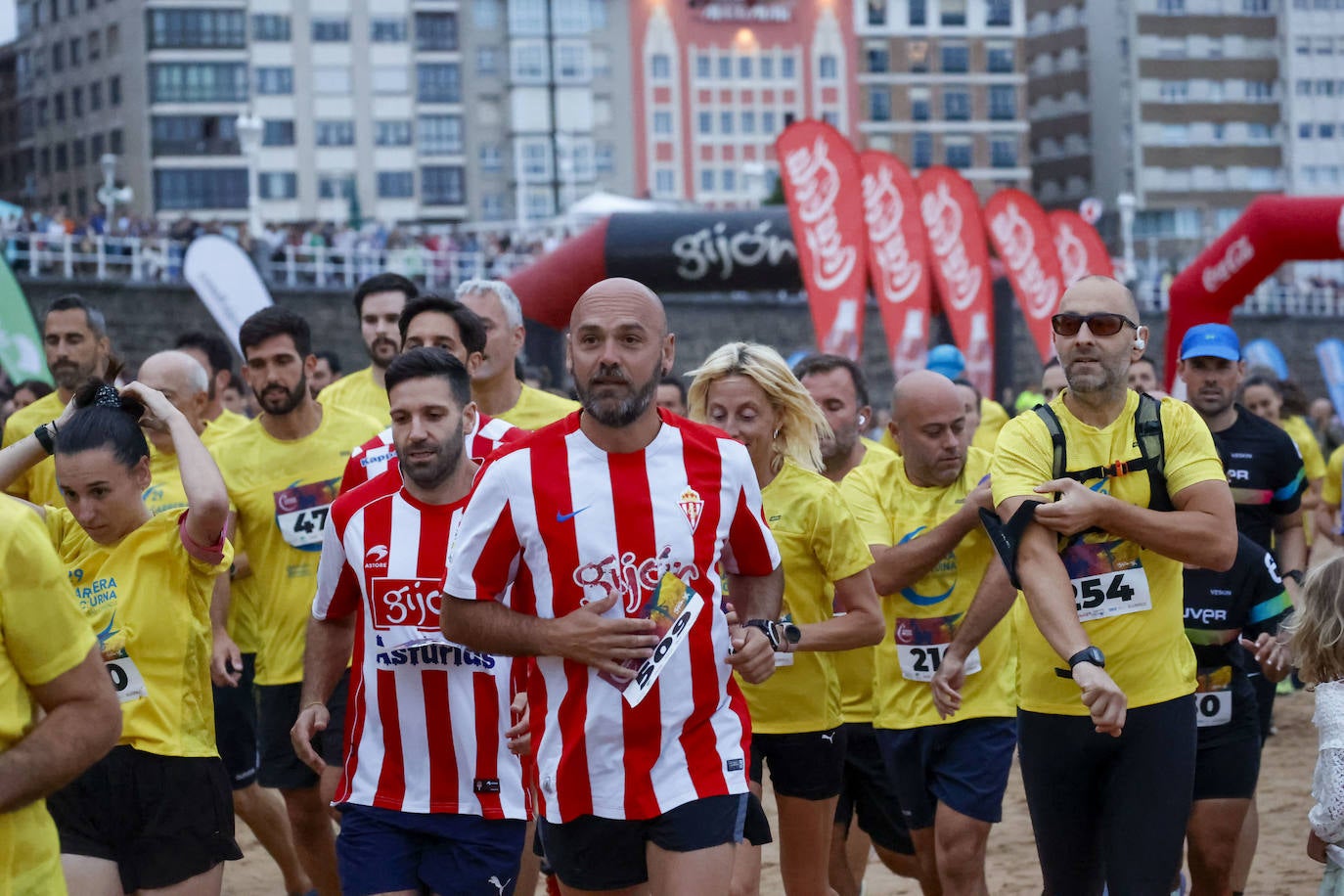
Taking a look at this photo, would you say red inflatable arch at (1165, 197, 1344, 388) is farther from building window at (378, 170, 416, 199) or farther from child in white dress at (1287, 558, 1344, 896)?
building window at (378, 170, 416, 199)

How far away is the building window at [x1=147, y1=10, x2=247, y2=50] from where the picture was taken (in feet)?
229

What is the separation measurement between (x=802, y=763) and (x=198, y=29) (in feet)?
231

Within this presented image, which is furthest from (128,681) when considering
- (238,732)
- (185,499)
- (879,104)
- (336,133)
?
(879,104)

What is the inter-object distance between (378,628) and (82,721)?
1.79 m

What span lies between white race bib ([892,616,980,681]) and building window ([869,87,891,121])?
7990 centimetres

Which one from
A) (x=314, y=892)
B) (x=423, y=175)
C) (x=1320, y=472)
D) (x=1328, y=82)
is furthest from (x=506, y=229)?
(x=314, y=892)

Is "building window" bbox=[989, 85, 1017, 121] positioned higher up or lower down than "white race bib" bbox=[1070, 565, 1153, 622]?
higher up

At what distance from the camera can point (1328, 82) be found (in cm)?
8306

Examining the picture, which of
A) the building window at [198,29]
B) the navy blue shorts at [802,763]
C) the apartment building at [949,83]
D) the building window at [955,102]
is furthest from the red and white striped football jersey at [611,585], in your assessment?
the building window at [955,102]

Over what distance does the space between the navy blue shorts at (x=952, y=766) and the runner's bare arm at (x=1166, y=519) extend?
1447 mm

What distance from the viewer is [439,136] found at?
76.3 metres

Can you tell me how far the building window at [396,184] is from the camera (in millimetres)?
74875

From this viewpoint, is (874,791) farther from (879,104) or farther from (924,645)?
(879,104)

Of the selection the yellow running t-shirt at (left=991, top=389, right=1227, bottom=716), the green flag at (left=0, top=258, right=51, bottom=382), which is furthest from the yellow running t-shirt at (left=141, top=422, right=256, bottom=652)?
the green flag at (left=0, top=258, right=51, bottom=382)
